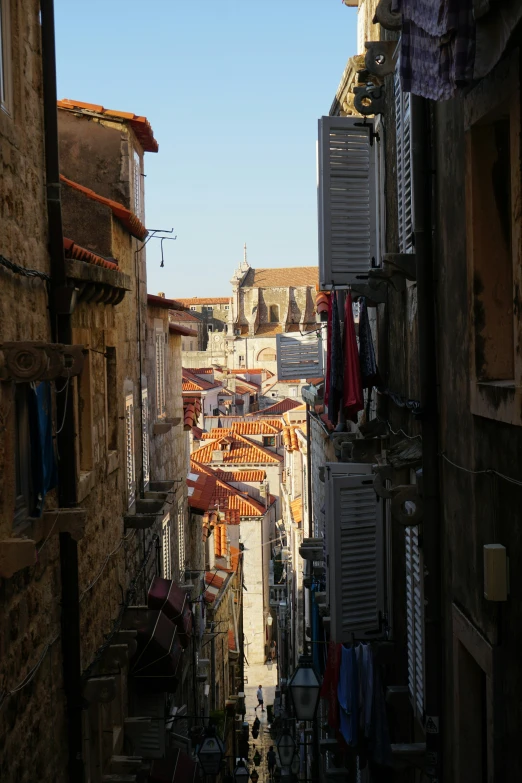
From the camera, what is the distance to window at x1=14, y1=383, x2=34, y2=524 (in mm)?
7266

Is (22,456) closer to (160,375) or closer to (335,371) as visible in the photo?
(335,371)

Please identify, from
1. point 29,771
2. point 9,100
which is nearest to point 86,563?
point 29,771

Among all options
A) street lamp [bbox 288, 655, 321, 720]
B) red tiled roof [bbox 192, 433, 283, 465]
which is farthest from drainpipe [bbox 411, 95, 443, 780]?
red tiled roof [bbox 192, 433, 283, 465]

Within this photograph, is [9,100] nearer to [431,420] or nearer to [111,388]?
[431,420]

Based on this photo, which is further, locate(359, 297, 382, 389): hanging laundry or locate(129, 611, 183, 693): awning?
locate(129, 611, 183, 693): awning

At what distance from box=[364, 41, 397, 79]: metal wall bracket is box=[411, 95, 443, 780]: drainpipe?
5.64 ft

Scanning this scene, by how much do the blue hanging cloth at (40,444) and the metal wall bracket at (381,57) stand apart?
4.25 metres

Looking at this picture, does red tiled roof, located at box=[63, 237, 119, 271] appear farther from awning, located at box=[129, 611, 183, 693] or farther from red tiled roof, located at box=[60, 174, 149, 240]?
awning, located at box=[129, 611, 183, 693]

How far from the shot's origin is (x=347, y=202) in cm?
1148

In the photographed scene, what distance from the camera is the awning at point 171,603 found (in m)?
14.7

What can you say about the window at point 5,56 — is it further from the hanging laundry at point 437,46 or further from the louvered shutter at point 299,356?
the louvered shutter at point 299,356

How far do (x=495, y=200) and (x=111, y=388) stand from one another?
7.37m

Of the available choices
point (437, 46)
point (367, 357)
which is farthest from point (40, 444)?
point (367, 357)

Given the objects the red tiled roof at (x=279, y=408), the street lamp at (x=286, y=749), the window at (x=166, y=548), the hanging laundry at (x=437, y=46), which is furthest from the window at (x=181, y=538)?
the red tiled roof at (x=279, y=408)
